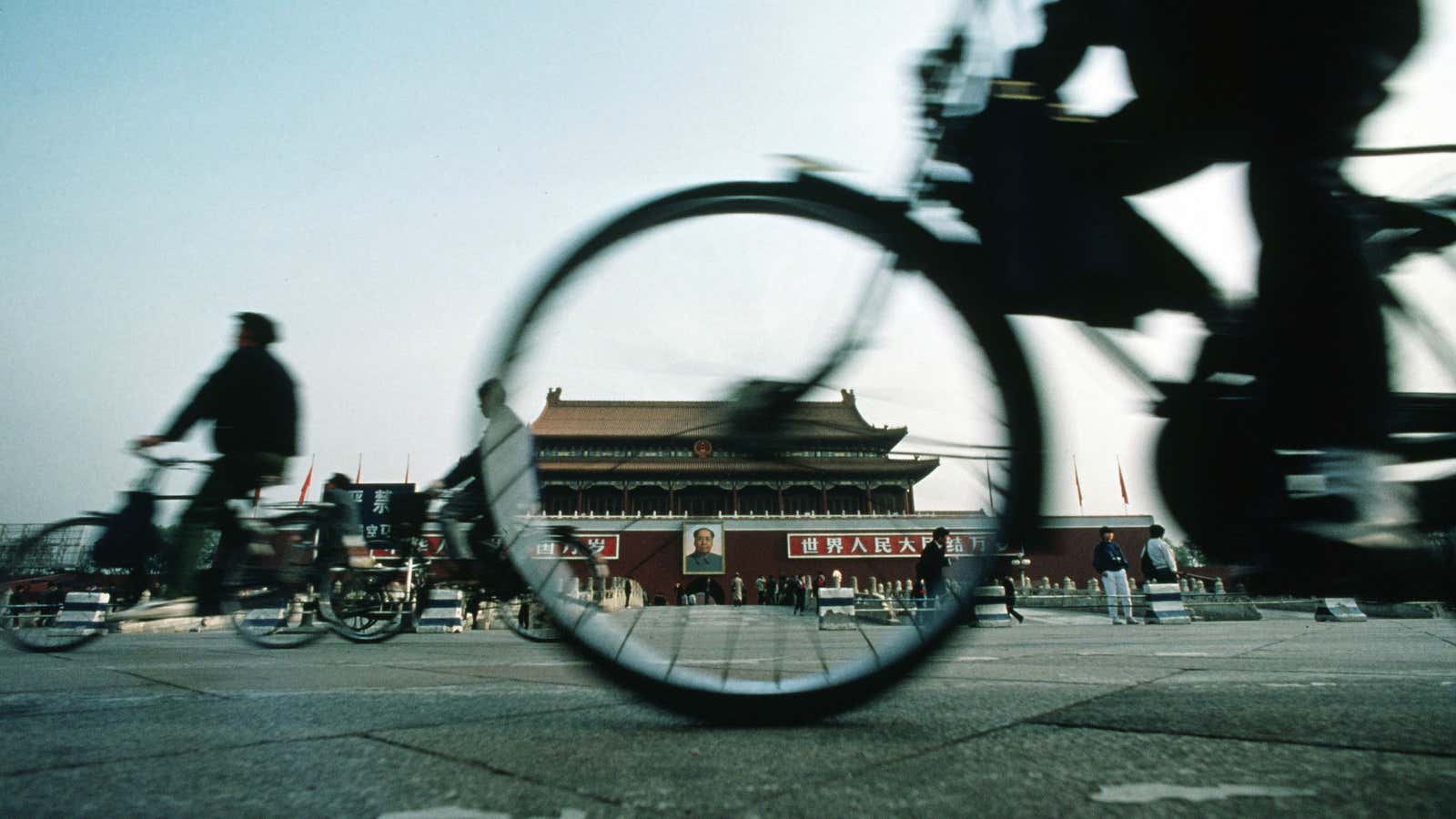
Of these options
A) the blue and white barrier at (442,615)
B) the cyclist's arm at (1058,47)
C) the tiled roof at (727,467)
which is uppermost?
the cyclist's arm at (1058,47)

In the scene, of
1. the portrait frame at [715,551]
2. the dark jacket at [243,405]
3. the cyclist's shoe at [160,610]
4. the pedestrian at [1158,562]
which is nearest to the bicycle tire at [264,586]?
the cyclist's shoe at [160,610]

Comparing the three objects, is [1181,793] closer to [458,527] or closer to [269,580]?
[458,527]

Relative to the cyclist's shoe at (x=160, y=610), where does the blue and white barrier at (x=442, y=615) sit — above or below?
below

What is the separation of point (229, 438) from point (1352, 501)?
345cm

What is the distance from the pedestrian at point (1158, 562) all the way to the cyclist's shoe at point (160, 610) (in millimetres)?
4887

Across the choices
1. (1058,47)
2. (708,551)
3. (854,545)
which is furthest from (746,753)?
(854,545)

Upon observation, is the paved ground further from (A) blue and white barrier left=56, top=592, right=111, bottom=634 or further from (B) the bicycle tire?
(A) blue and white barrier left=56, top=592, right=111, bottom=634

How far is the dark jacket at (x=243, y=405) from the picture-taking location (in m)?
2.89

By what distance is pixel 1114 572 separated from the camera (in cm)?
702

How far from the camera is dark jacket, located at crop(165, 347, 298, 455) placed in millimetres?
2893

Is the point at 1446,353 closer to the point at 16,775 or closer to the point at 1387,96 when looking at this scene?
the point at 1387,96

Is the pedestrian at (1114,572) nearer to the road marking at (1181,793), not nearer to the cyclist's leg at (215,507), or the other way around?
the cyclist's leg at (215,507)

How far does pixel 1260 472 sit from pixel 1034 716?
0.51 meters

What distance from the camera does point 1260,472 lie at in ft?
3.70
